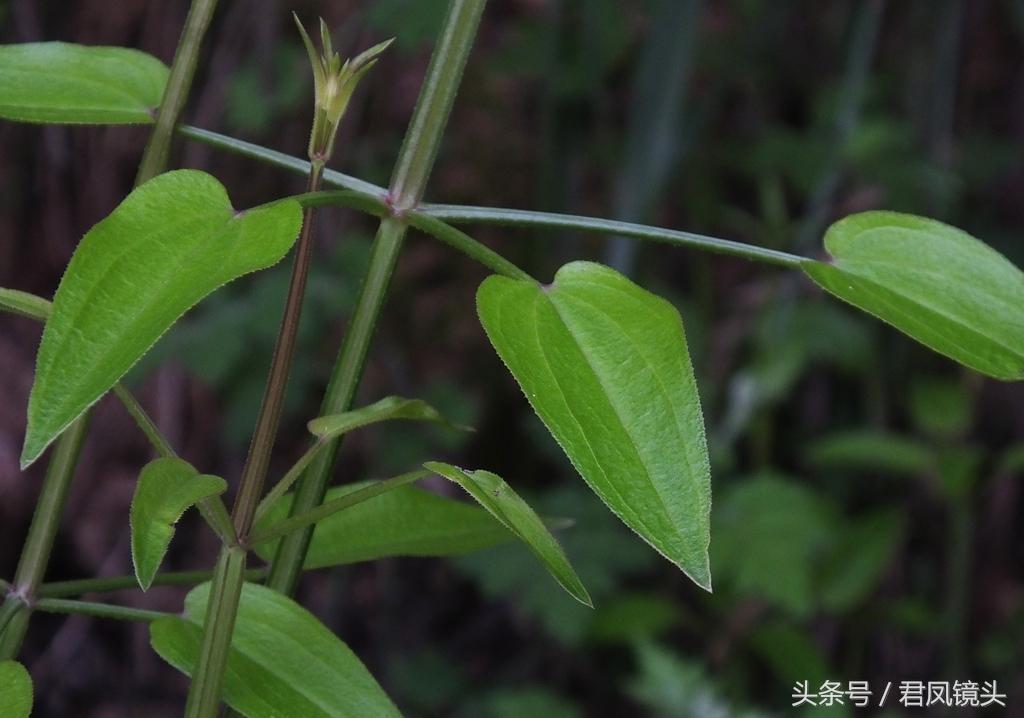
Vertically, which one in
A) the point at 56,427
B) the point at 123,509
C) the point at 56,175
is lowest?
the point at 123,509

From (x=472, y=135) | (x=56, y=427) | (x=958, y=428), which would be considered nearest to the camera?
(x=56, y=427)

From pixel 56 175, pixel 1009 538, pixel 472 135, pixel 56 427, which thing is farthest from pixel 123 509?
pixel 56 427

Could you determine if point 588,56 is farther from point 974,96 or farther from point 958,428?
point 974,96

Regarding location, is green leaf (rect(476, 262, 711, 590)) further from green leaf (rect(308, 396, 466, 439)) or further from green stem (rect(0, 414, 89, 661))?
green stem (rect(0, 414, 89, 661))

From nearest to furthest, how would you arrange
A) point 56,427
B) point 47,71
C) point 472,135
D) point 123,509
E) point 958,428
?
point 56,427, point 47,71, point 958,428, point 123,509, point 472,135

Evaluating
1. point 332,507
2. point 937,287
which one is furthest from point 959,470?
point 332,507

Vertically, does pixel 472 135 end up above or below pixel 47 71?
below

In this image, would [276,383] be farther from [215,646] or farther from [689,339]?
[689,339]

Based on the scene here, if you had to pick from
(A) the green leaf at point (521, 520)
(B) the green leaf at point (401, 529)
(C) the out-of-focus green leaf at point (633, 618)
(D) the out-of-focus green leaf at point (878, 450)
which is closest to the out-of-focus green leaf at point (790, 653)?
(C) the out-of-focus green leaf at point (633, 618)
